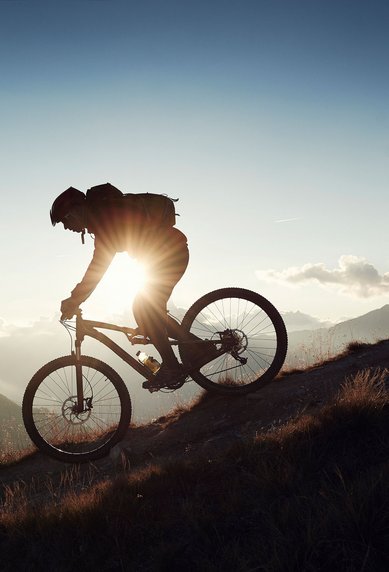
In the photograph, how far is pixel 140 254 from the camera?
20.0 feet

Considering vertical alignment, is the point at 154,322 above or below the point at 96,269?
below

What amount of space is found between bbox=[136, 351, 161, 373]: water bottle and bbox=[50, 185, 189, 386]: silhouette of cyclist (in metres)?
0.23

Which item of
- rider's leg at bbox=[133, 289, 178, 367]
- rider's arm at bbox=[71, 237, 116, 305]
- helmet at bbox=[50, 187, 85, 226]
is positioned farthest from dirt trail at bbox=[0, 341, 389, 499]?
helmet at bbox=[50, 187, 85, 226]

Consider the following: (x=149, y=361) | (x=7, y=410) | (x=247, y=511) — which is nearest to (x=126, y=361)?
(x=149, y=361)

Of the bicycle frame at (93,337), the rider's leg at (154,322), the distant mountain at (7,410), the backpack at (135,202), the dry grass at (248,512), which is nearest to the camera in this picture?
the dry grass at (248,512)

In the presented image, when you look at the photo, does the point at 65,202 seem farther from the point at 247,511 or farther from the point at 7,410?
the point at 7,410

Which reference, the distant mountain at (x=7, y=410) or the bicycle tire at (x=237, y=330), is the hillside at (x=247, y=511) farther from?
the distant mountain at (x=7, y=410)

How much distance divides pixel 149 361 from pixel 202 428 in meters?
1.45

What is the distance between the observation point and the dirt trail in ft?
19.1

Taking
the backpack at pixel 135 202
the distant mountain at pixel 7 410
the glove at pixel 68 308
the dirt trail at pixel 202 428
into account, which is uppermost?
the backpack at pixel 135 202

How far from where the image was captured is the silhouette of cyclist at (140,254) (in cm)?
584

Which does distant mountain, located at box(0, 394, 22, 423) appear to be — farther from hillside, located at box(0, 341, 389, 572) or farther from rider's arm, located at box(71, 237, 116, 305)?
hillside, located at box(0, 341, 389, 572)

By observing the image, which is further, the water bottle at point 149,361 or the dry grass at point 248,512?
the water bottle at point 149,361

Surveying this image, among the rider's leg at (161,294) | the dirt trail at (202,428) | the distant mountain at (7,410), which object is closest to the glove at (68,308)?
the rider's leg at (161,294)
